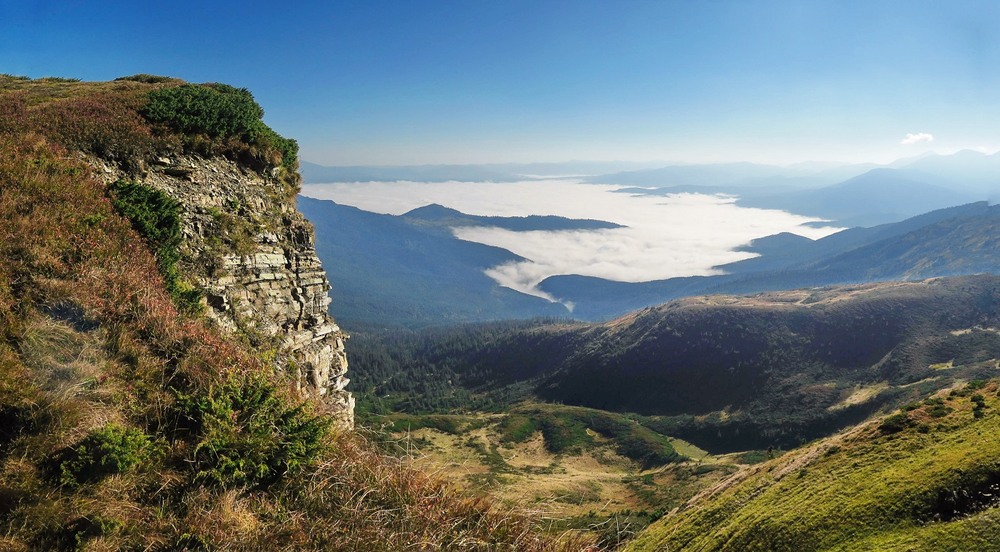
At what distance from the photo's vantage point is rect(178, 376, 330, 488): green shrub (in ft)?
20.8

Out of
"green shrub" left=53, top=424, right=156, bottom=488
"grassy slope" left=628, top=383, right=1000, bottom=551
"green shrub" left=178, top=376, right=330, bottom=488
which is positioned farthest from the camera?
"grassy slope" left=628, top=383, right=1000, bottom=551

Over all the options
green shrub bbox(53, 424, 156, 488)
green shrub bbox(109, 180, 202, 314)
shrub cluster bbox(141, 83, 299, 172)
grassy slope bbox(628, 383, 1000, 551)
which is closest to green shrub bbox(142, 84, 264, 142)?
shrub cluster bbox(141, 83, 299, 172)

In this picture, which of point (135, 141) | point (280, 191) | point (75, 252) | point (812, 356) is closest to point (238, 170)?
point (280, 191)

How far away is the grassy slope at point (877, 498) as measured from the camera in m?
18.4

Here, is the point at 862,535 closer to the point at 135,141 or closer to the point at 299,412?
the point at 299,412

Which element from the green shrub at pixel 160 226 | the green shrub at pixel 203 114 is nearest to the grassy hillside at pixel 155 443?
the green shrub at pixel 160 226

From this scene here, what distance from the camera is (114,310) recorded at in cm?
830

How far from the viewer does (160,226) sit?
13.2 meters

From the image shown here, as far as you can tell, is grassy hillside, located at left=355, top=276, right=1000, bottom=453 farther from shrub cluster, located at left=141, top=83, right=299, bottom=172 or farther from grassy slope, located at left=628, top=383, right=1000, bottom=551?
shrub cluster, located at left=141, top=83, right=299, bottom=172

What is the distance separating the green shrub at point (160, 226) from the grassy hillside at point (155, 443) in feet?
3.48

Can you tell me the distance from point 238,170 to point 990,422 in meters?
Answer: 41.6

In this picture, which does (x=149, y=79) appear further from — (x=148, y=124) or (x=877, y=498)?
(x=877, y=498)

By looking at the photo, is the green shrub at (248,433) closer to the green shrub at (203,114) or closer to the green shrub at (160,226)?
the green shrub at (160,226)

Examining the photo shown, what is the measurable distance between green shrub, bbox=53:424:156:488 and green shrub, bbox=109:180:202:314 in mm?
5336
